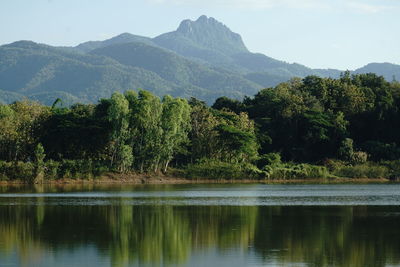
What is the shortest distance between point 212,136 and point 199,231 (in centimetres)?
4651

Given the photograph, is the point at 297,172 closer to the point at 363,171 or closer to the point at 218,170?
the point at 363,171

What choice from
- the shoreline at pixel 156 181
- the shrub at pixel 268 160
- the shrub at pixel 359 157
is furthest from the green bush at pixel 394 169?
the shrub at pixel 268 160

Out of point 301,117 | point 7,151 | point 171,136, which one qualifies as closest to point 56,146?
point 7,151

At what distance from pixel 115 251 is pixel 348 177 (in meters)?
55.5

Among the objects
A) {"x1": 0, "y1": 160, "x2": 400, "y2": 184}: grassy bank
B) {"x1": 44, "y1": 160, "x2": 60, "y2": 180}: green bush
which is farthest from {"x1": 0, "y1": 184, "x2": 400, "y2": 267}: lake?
{"x1": 0, "y1": 160, "x2": 400, "y2": 184}: grassy bank

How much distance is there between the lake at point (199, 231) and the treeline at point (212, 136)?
2255 cm

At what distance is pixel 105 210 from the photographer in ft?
123

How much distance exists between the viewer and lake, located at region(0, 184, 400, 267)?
21.6 m

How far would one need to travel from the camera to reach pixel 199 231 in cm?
2852

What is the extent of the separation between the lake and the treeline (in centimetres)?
2255

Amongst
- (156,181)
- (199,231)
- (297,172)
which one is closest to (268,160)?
(297,172)

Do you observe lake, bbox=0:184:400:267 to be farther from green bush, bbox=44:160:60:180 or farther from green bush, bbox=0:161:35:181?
green bush, bbox=44:160:60:180

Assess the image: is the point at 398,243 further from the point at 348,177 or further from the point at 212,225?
the point at 348,177

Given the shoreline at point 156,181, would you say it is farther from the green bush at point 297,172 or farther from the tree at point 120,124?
the tree at point 120,124
